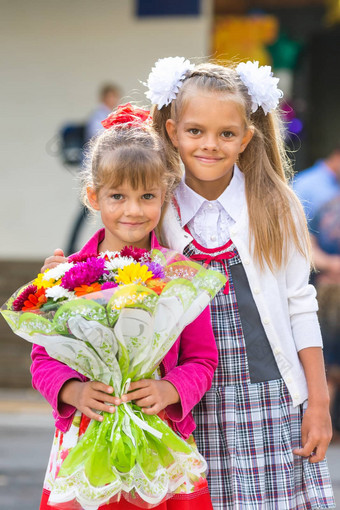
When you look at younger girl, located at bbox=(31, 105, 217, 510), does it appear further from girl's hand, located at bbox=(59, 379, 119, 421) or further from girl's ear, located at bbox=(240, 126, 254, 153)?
girl's ear, located at bbox=(240, 126, 254, 153)

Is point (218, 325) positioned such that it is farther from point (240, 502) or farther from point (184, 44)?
point (184, 44)

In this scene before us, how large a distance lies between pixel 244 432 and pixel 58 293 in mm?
744

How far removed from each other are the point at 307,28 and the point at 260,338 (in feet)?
→ 21.0

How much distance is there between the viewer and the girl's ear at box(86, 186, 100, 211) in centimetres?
265

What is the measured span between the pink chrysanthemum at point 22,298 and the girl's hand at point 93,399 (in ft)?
0.85

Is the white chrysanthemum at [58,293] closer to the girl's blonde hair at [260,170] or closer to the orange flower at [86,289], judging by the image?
the orange flower at [86,289]

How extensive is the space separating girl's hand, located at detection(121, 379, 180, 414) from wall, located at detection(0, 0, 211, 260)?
5718 millimetres

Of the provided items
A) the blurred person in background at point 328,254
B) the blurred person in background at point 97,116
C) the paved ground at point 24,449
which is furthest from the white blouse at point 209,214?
the blurred person in background at point 97,116

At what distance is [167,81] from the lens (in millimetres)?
2785

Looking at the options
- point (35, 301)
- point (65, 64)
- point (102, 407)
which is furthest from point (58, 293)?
point (65, 64)

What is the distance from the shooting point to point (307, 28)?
8672 millimetres

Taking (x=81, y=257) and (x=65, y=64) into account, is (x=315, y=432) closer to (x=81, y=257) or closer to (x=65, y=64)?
(x=81, y=257)

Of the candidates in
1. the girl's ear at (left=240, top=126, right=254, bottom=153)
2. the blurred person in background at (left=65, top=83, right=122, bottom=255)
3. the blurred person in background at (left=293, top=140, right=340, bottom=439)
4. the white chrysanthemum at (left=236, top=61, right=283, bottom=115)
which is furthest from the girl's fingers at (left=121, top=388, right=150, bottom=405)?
the blurred person in background at (left=65, top=83, right=122, bottom=255)

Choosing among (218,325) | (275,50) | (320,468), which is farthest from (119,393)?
(275,50)
